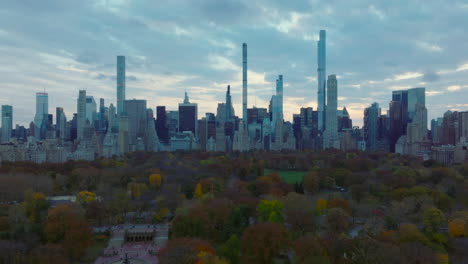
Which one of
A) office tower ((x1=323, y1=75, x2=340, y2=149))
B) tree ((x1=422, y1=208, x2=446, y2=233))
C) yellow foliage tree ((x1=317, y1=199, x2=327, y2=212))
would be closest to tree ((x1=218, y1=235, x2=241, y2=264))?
yellow foliage tree ((x1=317, y1=199, x2=327, y2=212))

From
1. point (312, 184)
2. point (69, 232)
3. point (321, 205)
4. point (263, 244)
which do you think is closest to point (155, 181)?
point (312, 184)

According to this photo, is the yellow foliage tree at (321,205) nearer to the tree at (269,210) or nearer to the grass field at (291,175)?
the tree at (269,210)

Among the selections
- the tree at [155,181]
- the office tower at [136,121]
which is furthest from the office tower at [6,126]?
the tree at [155,181]

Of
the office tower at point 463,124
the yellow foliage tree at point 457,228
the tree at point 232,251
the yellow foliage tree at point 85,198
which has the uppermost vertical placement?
the office tower at point 463,124

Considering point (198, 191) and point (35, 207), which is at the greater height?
point (198, 191)

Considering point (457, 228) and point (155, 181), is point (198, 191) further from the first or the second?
point (457, 228)
